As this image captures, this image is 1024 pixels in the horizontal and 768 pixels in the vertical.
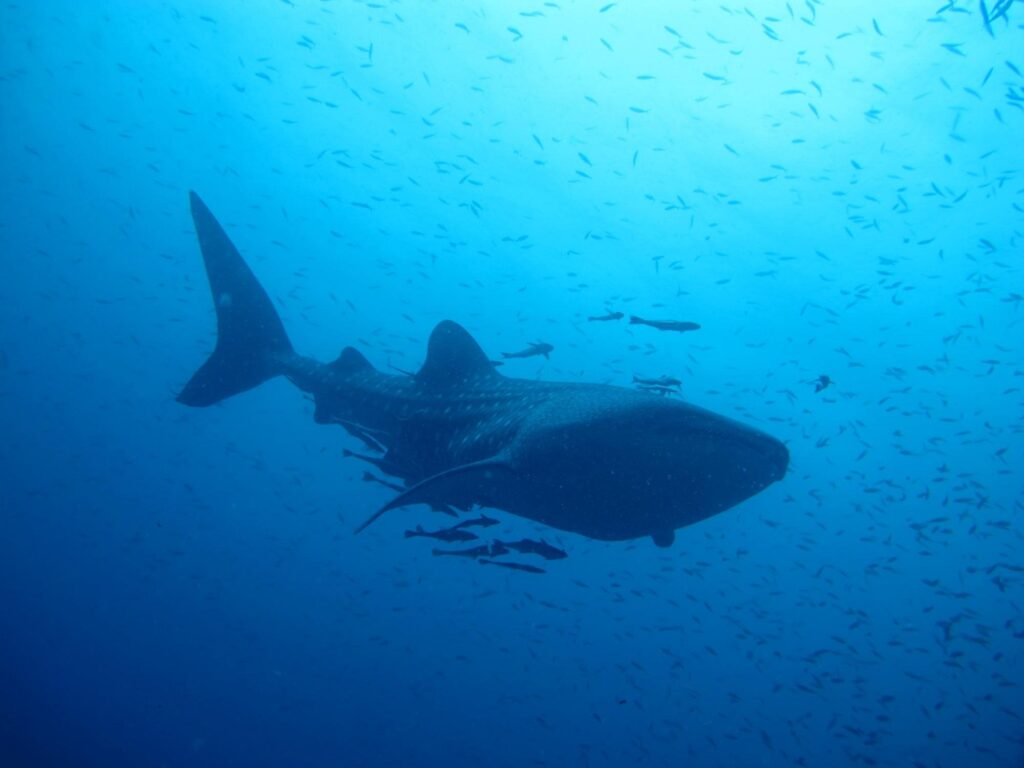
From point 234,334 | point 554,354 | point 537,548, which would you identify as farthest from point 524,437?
point 554,354

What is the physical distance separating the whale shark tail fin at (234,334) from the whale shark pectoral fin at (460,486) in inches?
147

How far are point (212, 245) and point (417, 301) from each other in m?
39.4

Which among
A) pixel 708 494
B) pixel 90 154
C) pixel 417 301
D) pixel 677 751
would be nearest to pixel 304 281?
pixel 417 301

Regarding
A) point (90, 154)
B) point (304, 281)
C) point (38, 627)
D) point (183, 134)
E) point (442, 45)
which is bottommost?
point (38, 627)

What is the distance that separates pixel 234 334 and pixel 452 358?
3567mm

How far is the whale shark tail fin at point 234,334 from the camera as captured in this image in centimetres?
756

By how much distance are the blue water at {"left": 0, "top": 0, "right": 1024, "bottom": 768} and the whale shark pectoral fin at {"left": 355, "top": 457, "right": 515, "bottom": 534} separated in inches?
413

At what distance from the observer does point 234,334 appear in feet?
25.9

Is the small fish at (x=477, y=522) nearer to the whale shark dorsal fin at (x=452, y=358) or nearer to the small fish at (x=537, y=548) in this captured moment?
the small fish at (x=537, y=548)

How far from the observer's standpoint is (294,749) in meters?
27.7

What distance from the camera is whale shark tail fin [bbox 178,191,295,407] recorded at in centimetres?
756

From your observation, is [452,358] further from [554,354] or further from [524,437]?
[554,354]

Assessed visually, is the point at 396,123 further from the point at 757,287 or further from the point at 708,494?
the point at 708,494

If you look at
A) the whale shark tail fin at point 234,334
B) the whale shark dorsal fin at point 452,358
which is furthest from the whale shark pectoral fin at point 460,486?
the whale shark tail fin at point 234,334
